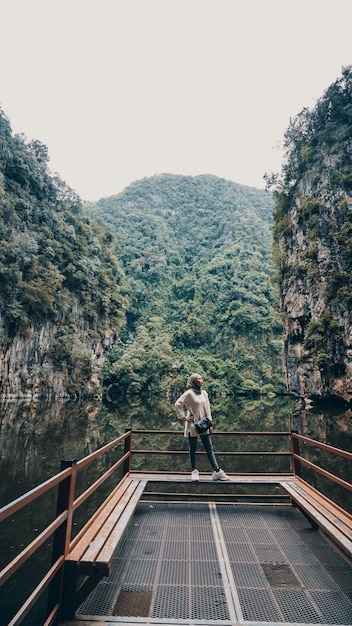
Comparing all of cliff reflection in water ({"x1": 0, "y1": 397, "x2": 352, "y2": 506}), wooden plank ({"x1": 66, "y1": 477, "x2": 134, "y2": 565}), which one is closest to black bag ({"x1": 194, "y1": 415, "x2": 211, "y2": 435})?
wooden plank ({"x1": 66, "y1": 477, "x2": 134, "y2": 565})

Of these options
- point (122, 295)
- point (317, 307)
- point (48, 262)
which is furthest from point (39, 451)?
point (122, 295)

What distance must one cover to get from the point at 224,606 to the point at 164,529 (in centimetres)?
131

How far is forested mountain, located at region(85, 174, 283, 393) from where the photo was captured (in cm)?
4616

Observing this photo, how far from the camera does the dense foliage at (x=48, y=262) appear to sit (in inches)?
1046

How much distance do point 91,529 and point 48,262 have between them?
31009mm

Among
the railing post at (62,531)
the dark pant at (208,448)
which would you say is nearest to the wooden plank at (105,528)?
the railing post at (62,531)

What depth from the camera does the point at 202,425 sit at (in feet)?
13.5

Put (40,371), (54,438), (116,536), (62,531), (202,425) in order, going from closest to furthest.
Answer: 1. (62,531)
2. (116,536)
3. (202,425)
4. (54,438)
5. (40,371)

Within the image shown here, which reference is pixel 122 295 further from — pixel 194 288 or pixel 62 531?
pixel 62 531

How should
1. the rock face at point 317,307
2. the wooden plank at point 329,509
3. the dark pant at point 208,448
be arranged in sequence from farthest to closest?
1. the rock face at point 317,307
2. the dark pant at point 208,448
3. the wooden plank at point 329,509

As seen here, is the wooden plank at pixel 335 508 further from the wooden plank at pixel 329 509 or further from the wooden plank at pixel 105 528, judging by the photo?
the wooden plank at pixel 105 528

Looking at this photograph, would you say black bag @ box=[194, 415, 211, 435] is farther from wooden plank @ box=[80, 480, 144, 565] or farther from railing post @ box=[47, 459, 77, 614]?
railing post @ box=[47, 459, 77, 614]

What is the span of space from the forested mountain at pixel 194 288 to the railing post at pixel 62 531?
3021 cm

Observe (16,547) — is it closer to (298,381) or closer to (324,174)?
(298,381)
